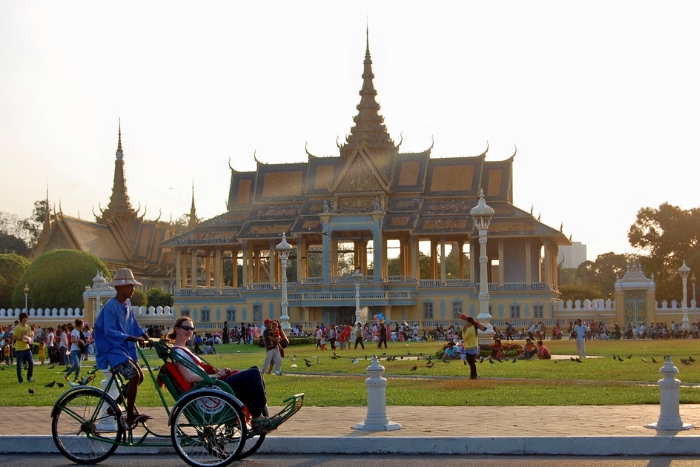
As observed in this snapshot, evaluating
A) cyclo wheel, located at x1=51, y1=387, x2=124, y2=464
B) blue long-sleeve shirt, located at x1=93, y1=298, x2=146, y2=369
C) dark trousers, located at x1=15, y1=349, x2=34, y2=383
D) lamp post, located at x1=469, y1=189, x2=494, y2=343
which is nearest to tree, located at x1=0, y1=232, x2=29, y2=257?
lamp post, located at x1=469, y1=189, x2=494, y2=343

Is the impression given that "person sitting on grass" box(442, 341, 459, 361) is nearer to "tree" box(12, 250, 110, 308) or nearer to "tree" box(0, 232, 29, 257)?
"tree" box(12, 250, 110, 308)

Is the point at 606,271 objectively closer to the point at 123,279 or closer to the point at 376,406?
the point at 376,406

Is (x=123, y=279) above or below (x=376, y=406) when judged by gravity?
above

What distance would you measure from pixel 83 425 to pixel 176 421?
1.17 meters

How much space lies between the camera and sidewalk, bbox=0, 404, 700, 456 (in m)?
11.4

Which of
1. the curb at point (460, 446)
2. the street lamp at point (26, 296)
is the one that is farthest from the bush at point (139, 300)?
the curb at point (460, 446)

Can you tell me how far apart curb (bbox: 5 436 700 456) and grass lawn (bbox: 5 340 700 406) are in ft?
14.6

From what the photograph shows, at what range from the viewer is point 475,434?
12164mm

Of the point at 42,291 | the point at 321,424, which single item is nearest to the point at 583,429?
the point at 321,424

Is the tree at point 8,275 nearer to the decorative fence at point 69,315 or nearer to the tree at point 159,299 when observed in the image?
the tree at point 159,299

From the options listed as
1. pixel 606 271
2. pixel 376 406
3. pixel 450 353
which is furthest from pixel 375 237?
pixel 376 406

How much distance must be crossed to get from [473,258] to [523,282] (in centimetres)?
327

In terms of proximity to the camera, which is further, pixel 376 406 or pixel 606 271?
pixel 606 271

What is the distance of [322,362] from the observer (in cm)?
3183
